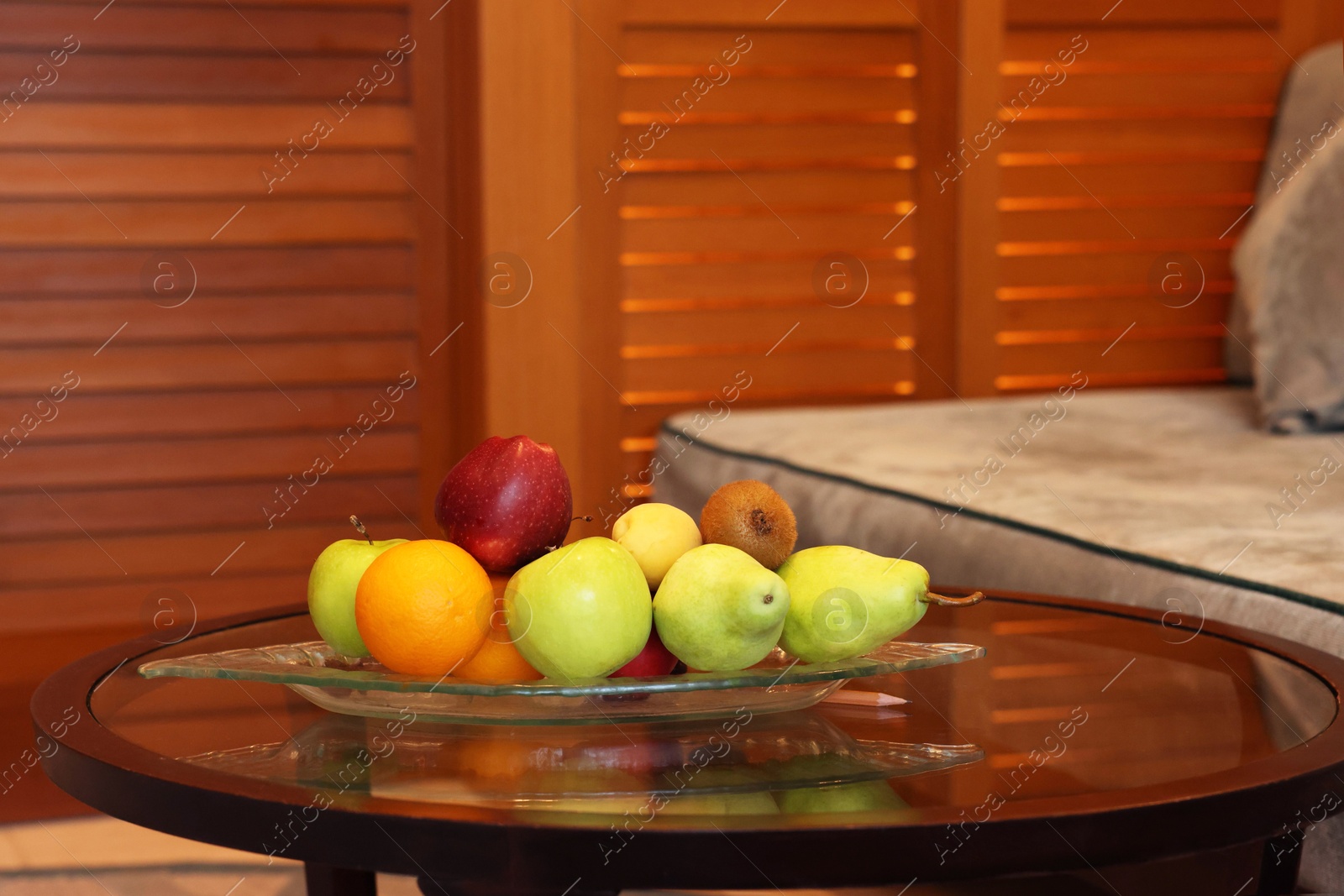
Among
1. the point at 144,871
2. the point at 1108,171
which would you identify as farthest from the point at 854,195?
the point at 144,871

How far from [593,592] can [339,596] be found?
161 mm

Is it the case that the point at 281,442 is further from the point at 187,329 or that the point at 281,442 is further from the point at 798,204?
the point at 798,204

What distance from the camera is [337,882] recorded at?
80 centimetres

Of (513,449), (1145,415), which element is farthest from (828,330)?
(513,449)

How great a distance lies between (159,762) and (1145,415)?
1.61m

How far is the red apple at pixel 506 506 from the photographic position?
724 millimetres

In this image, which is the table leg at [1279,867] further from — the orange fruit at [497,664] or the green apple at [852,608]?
the orange fruit at [497,664]

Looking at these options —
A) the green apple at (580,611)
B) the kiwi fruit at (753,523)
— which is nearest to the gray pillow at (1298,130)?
the kiwi fruit at (753,523)

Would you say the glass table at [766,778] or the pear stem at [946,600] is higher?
the pear stem at [946,600]

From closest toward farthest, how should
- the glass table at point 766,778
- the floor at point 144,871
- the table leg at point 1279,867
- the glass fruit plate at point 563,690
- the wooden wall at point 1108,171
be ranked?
1. the glass table at point 766,778
2. the glass fruit plate at point 563,690
3. the table leg at point 1279,867
4. the floor at point 144,871
5. the wooden wall at point 1108,171

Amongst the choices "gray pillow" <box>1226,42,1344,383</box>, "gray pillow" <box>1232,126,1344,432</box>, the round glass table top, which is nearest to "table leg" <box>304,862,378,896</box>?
the round glass table top

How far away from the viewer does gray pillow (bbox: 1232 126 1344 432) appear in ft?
5.40

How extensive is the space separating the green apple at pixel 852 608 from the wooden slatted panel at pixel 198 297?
199 cm

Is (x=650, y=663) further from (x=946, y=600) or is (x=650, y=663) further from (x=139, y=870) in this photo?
(x=139, y=870)
